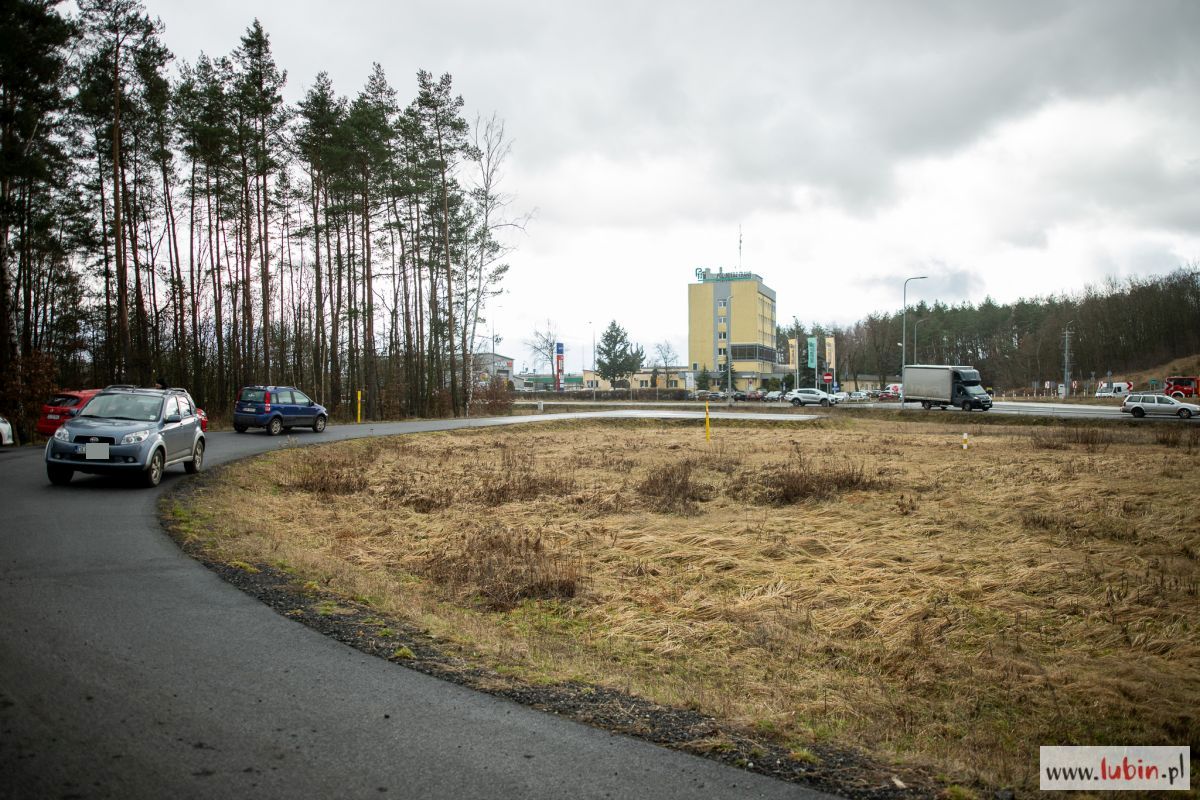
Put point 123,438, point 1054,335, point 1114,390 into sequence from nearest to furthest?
point 123,438
point 1114,390
point 1054,335

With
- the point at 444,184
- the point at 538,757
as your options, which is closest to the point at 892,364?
the point at 444,184

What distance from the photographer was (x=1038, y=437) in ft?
82.7

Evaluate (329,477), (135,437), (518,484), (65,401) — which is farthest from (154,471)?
(65,401)

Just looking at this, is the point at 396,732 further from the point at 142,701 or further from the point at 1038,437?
the point at 1038,437

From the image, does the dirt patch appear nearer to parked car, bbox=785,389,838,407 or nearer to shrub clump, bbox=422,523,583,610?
shrub clump, bbox=422,523,583,610

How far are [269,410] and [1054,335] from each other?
361 feet

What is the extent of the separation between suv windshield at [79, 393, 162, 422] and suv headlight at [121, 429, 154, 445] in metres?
0.55

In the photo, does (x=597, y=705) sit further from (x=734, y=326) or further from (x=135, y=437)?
(x=734, y=326)

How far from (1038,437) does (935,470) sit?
35.7ft

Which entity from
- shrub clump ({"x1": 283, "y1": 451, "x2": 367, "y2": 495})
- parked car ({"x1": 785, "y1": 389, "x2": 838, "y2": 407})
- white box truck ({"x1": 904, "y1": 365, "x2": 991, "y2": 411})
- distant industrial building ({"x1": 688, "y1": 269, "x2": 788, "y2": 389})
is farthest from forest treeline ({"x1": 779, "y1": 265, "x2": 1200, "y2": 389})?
shrub clump ({"x1": 283, "y1": 451, "x2": 367, "y2": 495})

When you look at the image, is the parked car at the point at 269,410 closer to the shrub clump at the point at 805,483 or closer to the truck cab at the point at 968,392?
the shrub clump at the point at 805,483

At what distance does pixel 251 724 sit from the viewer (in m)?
3.70

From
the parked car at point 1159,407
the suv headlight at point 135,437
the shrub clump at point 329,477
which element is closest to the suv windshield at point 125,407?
the suv headlight at point 135,437

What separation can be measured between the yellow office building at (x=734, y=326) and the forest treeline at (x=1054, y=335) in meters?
14.5
